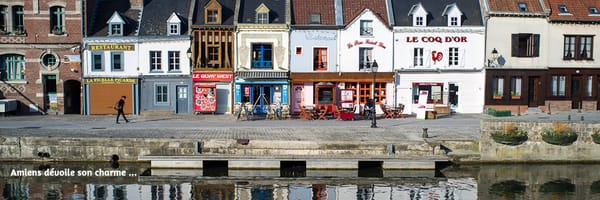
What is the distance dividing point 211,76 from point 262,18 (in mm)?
4799

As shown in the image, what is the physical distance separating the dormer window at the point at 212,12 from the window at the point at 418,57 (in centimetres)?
1241

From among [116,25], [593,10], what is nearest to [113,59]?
[116,25]

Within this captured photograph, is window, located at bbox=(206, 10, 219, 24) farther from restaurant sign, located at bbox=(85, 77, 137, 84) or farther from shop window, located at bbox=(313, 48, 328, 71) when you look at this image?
shop window, located at bbox=(313, 48, 328, 71)

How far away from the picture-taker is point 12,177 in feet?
70.4

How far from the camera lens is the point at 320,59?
114 ft

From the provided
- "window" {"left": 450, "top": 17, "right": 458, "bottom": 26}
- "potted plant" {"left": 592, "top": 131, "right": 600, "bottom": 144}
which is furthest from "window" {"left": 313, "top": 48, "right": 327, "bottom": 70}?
"potted plant" {"left": 592, "top": 131, "right": 600, "bottom": 144}

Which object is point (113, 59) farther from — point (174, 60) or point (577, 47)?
point (577, 47)

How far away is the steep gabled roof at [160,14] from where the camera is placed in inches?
1367

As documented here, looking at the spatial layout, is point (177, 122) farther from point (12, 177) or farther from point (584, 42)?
point (584, 42)

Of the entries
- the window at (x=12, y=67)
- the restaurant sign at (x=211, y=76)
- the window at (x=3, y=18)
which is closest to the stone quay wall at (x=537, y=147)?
the restaurant sign at (x=211, y=76)

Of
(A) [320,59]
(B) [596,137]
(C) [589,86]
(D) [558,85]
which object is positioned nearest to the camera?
(B) [596,137]

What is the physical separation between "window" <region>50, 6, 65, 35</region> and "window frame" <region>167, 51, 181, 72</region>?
A: 6688mm

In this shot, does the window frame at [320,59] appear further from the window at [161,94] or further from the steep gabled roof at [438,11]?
the window at [161,94]

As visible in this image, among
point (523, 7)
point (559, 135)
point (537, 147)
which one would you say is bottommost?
point (537, 147)
